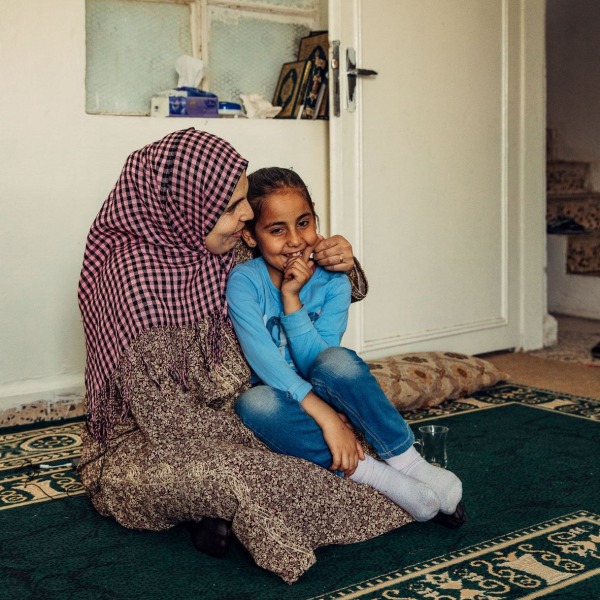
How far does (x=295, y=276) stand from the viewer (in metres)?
2.08

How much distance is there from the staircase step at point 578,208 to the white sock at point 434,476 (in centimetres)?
413

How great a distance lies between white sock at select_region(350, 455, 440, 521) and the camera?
196cm

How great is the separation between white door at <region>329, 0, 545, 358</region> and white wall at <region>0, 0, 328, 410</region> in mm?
882

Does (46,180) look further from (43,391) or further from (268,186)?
(268,186)

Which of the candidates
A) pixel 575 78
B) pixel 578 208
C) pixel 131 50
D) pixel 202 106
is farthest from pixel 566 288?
pixel 131 50

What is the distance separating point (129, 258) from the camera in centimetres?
205

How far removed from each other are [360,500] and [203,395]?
17.6 inches

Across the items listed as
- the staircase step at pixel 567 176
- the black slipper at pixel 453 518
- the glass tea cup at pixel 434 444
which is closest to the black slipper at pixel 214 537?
the black slipper at pixel 453 518

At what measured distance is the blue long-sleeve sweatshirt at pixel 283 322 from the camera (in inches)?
79.9

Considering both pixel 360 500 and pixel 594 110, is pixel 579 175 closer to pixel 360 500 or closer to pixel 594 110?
pixel 594 110

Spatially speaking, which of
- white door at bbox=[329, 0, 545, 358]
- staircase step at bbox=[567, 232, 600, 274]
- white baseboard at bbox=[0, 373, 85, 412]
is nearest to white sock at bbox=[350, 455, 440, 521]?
white baseboard at bbox=[0, 373, 85, 412]

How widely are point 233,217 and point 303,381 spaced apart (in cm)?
42

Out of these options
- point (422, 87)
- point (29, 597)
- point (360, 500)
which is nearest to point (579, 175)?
point (422, 87)

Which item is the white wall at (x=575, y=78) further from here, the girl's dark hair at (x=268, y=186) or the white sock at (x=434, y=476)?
the white sock at (x=434, y=476)
